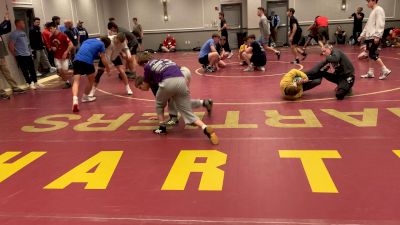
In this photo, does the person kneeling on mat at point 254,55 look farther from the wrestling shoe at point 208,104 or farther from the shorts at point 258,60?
the wrestling shoe at point 208,104

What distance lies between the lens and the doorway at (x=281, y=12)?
20750 millimetres

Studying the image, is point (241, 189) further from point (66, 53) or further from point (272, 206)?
point (66, 53)

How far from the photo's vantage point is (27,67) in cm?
1025

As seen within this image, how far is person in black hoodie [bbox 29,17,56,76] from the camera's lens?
1232cm

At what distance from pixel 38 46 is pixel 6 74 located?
132 inches

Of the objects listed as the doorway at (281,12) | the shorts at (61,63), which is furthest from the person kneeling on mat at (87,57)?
the doorway at (281,12)

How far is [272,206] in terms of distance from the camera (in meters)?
3.37

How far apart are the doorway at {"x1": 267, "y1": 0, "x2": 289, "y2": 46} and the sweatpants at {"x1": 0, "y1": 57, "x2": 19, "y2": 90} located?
1469 cm

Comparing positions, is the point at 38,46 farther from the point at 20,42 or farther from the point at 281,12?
the point at 281,12

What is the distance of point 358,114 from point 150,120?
3413 mm

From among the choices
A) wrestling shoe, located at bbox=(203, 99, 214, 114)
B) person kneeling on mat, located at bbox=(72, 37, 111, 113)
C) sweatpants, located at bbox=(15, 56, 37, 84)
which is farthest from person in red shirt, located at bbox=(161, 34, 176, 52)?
wrestling shoe, located at bbox=(203, 99, 214, 114)

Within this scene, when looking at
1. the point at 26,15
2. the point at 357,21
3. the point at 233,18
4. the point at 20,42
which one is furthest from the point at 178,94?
the point at 233,18

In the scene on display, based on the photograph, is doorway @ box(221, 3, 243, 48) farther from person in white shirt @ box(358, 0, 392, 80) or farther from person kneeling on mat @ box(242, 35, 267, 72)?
person in white shirt @ box(358, 0, 392, 80)

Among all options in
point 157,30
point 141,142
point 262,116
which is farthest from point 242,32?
point 141,142
